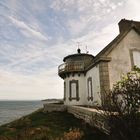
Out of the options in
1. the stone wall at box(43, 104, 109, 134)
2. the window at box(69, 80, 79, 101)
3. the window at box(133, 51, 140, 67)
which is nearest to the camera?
the stone wall at box(43, 104, 109, 134)

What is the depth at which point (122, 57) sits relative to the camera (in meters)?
16.5

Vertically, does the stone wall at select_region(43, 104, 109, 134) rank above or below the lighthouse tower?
below

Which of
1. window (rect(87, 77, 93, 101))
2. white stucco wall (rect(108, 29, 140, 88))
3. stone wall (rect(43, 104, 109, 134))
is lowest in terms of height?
stone wall (rect(43, 104, 109, 134))

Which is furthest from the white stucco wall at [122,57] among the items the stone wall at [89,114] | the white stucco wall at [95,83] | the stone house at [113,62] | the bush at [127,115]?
the bush at [127,115]

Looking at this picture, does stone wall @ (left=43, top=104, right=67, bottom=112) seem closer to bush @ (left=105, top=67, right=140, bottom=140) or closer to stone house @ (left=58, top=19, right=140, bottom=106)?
stone house @ (left=58, top=19, right=140, bottom=106)

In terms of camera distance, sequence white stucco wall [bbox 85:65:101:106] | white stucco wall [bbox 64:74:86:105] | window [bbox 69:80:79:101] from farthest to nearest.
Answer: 1. window [bbox 69:80:79:101]
2. white stucco wall [bbox 64:74:86:105]
3. white stucco wall [bbox 85:65:101:106]

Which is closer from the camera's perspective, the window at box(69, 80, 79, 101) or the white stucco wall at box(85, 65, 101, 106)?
the white stucco wall at box(85, 65, 101, 106)

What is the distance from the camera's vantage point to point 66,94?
23453mm

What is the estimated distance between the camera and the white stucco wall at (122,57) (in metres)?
16.0

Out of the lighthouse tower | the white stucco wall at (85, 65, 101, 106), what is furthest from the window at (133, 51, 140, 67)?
the lighthouse tower

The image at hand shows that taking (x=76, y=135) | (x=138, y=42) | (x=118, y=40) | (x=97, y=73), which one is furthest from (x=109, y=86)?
(x=76, y=135)

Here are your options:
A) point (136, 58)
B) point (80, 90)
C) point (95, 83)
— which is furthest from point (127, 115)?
point (80, 90)

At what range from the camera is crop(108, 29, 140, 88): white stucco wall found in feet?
52.6

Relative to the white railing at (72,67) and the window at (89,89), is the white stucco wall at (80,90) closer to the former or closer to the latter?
the white railing at (72,67)
